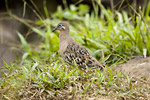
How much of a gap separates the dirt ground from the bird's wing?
464mm

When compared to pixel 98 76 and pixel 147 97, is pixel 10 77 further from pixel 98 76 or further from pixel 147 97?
pixel 147 97

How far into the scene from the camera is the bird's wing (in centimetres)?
473

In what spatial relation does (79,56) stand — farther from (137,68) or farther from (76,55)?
(137,68)

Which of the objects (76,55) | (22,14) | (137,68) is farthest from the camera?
(22,14)

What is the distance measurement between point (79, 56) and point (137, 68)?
941mm

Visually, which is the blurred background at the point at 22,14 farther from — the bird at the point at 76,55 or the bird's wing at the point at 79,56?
the bird's wing at the point at 79,56

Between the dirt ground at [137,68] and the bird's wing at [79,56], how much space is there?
1.52 feet

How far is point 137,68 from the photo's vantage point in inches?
189

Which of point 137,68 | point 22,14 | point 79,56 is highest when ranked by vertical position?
point 22,14

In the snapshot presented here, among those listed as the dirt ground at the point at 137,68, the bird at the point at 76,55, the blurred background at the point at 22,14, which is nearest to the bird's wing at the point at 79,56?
the bird at the point at 76,55

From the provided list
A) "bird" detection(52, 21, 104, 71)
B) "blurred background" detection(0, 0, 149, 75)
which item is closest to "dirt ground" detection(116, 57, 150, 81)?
"bird" detection(52, 21, 104, 71)

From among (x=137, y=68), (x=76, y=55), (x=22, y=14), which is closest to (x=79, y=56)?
(x=76, y=55)

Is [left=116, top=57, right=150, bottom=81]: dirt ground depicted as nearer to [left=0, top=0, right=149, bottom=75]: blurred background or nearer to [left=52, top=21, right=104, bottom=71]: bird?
[left=52, top=21, right=104, bottom=71]: bird

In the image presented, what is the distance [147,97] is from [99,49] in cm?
195
